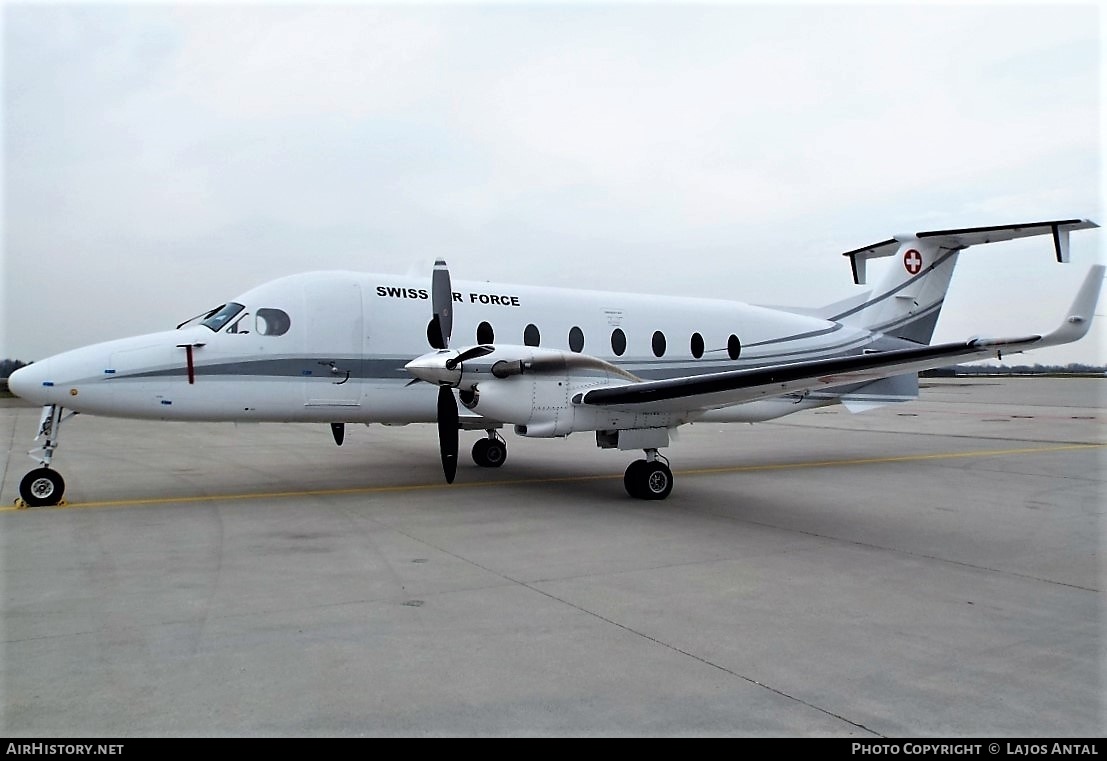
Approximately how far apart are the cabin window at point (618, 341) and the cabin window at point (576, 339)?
0.63 metres

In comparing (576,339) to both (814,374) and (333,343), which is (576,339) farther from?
(814,374)

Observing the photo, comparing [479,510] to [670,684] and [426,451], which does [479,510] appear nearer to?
[670,684]

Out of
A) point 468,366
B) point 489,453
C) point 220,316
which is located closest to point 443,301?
point 468,366

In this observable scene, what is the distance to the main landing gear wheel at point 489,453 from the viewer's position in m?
14.2

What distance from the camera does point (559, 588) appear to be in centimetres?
600

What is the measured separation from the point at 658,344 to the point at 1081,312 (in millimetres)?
6908

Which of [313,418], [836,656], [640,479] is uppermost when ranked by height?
[313,418]

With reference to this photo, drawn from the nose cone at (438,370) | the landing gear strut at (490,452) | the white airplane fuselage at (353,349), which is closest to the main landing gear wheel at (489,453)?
the landing gear strut at (490,452)

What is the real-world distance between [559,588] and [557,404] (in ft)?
13.6

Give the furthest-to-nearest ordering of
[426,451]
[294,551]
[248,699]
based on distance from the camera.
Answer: [426,451]
[294,551]
[248,699]

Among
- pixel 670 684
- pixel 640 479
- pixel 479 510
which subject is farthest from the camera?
Answer: pixel 640 479

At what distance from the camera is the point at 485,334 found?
12070 millimetres

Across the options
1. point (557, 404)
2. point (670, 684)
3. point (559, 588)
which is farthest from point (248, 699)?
point (557, 404)

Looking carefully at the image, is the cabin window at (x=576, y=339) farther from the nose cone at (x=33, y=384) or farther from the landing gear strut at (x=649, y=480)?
the nose cone at (x=33, y=384)
